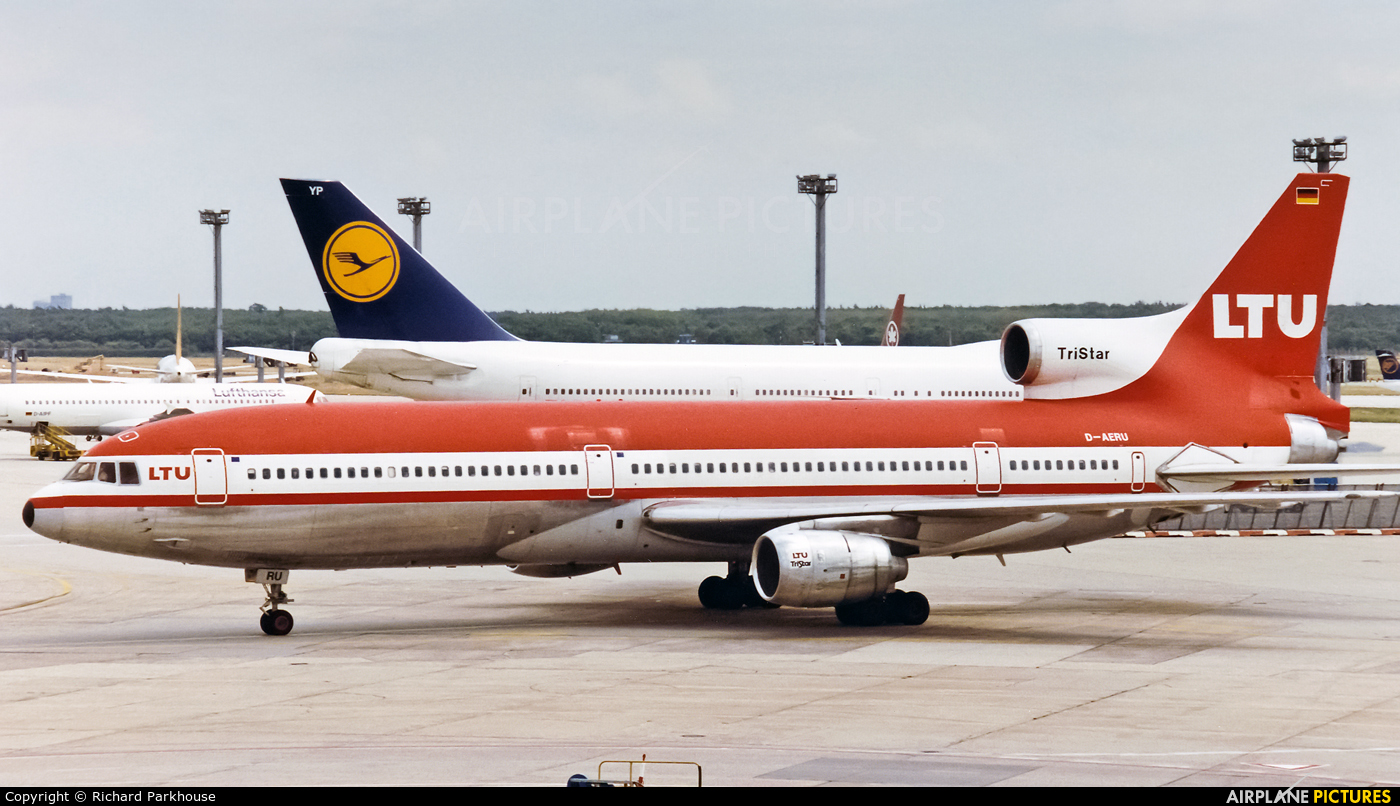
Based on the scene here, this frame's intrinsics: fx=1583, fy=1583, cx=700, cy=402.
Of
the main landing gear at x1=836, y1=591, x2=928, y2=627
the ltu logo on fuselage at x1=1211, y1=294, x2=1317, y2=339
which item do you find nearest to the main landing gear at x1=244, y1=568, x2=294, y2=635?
the main landing gear at x1=836, y1=591, x2=928, y2=627

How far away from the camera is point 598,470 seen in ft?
87.0

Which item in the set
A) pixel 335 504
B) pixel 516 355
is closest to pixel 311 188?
pixel 516 355

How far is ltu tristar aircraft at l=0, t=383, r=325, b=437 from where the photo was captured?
7288 centimetres

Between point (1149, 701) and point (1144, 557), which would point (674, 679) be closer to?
point (1149, 701)

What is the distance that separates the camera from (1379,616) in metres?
27.9

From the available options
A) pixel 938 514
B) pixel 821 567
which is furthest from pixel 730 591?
pixel 938 514

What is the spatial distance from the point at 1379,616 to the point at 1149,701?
1008 cm

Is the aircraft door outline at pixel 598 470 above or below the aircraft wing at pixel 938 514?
above

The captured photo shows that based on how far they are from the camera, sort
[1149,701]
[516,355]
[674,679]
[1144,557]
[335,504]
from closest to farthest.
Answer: [1149,701], [674,679], [335,504], [1144,557], [516,355]

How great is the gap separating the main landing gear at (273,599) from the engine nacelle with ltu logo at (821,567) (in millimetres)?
7709

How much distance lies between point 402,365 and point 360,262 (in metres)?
3.08

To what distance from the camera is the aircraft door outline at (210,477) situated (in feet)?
81.5

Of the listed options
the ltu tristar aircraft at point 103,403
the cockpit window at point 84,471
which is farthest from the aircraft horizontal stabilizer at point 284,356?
the cockpit window at point 84,471

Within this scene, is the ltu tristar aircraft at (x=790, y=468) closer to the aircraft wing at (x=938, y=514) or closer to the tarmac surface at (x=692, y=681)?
the aircraft wing at (x=938, y=514)
